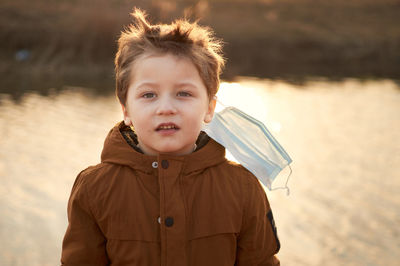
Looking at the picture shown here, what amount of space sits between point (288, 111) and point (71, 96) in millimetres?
4273

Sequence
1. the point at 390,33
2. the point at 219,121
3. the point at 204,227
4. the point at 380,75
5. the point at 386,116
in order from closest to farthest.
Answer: the point at 204,227
the point at 219,121
the point at 386,116
the point at 380,75
the point at 390,33

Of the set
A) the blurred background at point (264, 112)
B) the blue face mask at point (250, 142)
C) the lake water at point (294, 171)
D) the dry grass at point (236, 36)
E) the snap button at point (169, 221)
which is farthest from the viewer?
the dry grass at point (236, 36)

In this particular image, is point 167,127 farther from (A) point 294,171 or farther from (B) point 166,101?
(A) point 294,171

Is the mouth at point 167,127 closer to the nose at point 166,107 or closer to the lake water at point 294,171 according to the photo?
the nose at point 166,107

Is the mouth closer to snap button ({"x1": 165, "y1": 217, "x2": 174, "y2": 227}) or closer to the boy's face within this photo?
the boy's face

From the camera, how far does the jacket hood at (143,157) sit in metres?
1.37

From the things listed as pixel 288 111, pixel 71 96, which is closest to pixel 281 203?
pixel 288 111

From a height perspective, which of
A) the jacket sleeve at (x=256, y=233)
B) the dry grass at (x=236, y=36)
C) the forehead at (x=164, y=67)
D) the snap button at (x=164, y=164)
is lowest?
the jacket sleeve at (x=256, y=233)

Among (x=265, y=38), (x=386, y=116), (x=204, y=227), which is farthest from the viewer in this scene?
(x=265, y=38)

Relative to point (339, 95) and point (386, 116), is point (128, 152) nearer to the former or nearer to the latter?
point (386, 116)

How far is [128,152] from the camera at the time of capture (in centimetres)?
138

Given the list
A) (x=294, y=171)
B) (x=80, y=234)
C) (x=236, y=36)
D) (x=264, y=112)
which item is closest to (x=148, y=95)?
(x=80, y=234)

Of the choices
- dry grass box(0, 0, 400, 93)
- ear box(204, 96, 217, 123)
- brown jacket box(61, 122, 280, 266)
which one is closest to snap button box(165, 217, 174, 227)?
brown jacket box(61, 122, 280, 266)

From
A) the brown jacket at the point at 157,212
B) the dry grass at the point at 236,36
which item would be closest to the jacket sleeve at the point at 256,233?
the brown jacket at the point at 157,212
